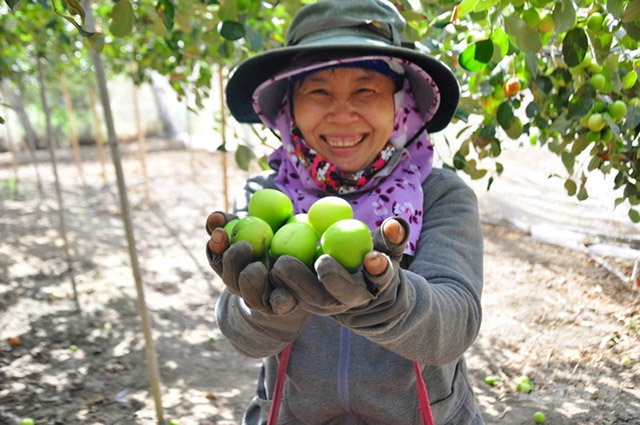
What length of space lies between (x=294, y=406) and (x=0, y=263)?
17.1 ft

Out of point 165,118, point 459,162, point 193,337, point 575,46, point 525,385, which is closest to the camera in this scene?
point 575,46

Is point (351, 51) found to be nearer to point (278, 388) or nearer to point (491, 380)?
point (278, 388)

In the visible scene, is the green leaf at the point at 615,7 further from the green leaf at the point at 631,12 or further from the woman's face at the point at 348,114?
the woman's face at the point at 348,114

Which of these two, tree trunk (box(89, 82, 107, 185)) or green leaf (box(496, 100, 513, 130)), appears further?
tree trunk (box(89, 82, 107, 185))

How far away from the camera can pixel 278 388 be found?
1.44 m

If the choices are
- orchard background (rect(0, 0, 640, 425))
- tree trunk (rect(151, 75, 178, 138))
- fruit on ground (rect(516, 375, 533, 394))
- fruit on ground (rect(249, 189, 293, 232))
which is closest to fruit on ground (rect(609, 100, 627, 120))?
orchard background (rect(0, 0, 640, 425))

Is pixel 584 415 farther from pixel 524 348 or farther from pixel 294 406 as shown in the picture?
pixel 294 406

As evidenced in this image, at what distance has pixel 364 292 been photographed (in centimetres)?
94

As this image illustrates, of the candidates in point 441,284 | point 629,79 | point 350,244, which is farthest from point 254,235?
point 629,79

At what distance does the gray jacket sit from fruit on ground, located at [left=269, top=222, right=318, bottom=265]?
259 millimetres

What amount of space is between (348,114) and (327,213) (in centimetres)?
48

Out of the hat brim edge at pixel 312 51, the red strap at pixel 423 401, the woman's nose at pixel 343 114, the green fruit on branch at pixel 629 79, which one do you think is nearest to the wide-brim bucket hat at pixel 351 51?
the hat brim edge at pixel 312 51

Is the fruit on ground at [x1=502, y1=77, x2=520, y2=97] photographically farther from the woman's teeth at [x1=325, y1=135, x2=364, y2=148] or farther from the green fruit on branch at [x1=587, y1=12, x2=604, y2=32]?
the woman's teeth at [x1=325, y1=135, x2=364, y2=148]

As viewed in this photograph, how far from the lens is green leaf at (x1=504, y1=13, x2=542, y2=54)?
123 centimetres
